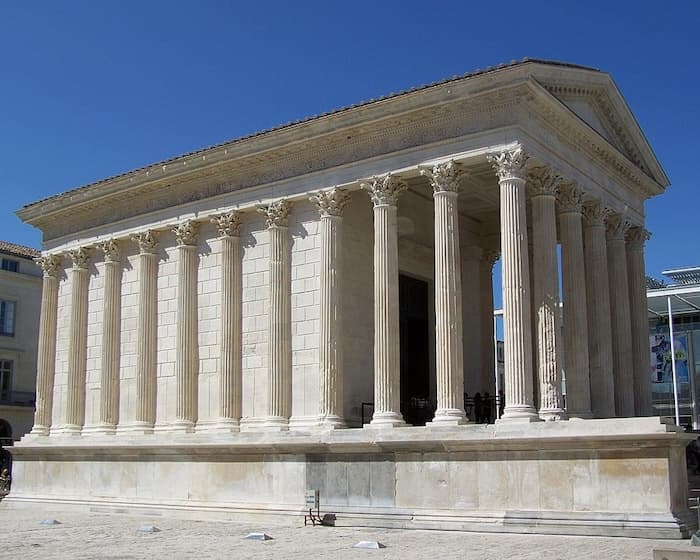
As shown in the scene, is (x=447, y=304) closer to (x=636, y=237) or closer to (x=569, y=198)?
(x=569, y=198)

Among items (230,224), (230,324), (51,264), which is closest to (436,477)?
(230,324)

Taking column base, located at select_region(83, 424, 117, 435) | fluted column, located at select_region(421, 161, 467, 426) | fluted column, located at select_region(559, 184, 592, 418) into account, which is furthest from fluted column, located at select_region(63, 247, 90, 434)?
fluted column, located at select_region(559, 184, 592, 418)

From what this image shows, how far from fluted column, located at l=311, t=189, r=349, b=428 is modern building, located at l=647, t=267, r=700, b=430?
93.0 ft

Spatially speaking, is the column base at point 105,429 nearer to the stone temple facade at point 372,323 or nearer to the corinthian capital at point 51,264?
the stone temple facade at point 372,323

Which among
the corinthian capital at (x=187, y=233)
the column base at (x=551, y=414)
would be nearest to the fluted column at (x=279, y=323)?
the corinthian capital at (x=187, y=233)

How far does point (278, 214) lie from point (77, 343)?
1003cm

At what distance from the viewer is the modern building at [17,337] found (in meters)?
56.3

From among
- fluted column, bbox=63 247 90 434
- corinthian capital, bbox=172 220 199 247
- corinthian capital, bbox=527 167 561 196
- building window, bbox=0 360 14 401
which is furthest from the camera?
building window, bbox=0 360 14 401

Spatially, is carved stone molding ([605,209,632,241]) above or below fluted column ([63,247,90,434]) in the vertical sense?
above

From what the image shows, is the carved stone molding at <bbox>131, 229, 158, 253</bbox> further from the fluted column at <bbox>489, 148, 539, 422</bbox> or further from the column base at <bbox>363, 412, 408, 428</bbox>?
the fluted column at <bbox>489, 148, 539, 422</bbox>

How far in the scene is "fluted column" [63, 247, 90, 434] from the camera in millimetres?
31281

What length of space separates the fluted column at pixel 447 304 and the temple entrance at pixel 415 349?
597 centimetres

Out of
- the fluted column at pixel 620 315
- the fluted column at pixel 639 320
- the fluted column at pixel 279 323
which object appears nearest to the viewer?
the fluted column at pixel 279 323

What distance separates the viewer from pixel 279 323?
25.8 metres
